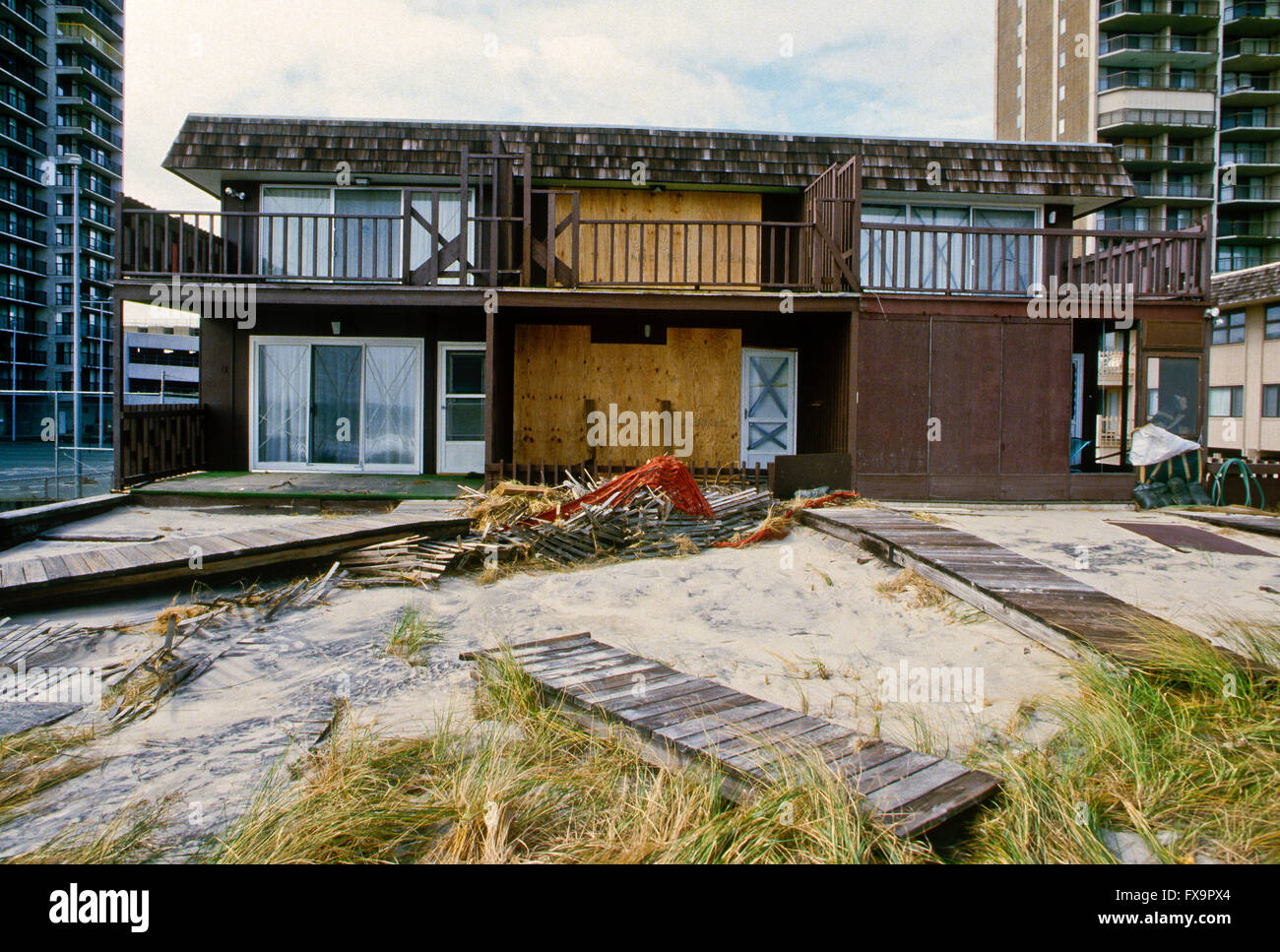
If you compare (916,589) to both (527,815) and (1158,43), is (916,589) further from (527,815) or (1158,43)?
(1158,43)

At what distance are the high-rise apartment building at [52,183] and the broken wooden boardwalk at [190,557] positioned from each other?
4386 centimetres

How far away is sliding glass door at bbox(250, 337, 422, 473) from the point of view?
572 inches

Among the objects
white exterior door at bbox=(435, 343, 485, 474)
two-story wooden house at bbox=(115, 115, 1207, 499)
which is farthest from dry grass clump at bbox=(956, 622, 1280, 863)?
white exterior door at bbox=(435, 343, 485, 474)

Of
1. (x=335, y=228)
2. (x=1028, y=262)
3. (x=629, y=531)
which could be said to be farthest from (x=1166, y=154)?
(x=629, y=531)

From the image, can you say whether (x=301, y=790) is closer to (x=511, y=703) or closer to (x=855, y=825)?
(x=511, y=703)

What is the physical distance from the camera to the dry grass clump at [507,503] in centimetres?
958

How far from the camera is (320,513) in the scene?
37.4ft

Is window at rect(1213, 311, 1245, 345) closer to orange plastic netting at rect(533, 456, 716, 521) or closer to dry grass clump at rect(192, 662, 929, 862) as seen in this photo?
orange plastic netting at rect(533, 456, 716, 521)

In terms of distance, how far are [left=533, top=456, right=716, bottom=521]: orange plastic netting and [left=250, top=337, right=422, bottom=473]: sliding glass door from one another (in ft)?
18.8

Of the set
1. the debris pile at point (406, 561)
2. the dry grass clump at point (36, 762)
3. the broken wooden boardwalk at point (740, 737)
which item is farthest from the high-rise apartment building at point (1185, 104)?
the dry grass clump at point (36, 762)

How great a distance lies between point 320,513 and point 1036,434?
1046cm

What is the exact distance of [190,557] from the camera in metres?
7.50

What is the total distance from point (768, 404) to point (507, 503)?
21.8 ft
